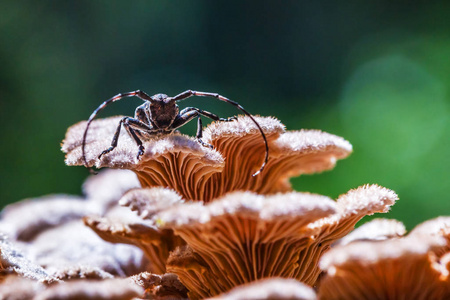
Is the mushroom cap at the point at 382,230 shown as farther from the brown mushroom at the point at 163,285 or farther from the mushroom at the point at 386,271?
the brown mushroom at the point at 163,285

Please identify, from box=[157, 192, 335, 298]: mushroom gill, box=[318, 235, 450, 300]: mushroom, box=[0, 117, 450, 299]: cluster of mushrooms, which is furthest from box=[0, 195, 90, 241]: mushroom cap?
box=[318, 235, 450, 300]: mushroom

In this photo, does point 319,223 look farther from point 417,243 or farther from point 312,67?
point 312,67

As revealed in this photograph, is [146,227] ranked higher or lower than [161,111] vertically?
lower

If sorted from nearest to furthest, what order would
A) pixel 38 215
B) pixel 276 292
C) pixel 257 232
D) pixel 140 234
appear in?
pixel 276 292, pixel 257 232, pixel 140 234, pixel 38 215

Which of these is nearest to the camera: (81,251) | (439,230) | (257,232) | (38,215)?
(257,232)

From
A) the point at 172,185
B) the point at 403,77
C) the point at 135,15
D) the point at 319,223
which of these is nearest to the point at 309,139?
the point at 319,223

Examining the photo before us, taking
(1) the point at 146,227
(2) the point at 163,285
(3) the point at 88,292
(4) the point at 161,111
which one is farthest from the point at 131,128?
(3) the point at 88,292

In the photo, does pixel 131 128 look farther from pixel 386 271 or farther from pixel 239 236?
pixel 386 271
